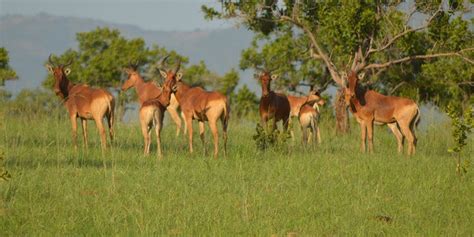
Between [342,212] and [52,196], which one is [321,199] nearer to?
[342,212]

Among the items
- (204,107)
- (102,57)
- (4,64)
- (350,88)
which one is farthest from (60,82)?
(102,57)

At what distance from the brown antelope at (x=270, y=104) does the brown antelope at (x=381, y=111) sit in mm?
1522

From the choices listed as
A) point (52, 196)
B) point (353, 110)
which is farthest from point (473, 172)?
point (52, 196)

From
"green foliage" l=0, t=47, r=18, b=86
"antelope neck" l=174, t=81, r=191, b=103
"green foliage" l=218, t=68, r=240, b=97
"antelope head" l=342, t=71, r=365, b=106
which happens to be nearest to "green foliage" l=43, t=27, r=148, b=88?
"green foliage" l=0, t=47, r=18, b=86

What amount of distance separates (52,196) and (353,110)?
366 inches

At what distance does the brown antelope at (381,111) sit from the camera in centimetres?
1698

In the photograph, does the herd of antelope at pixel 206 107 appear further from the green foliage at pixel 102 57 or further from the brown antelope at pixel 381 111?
the green foliage at pixel 102 57

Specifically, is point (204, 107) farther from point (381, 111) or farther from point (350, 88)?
point (381, 111)

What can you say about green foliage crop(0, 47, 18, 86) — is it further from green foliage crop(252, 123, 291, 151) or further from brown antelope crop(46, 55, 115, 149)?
green foliage crop(252, 123, 291, 151)

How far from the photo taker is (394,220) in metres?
9.14

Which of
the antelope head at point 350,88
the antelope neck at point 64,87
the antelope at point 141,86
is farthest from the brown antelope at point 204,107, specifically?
the antelope head at point 350,88

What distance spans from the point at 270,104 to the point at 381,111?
2480mm

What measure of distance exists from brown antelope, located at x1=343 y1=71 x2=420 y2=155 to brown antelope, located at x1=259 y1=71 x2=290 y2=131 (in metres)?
1.52

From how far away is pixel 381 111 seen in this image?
17.3 meters
